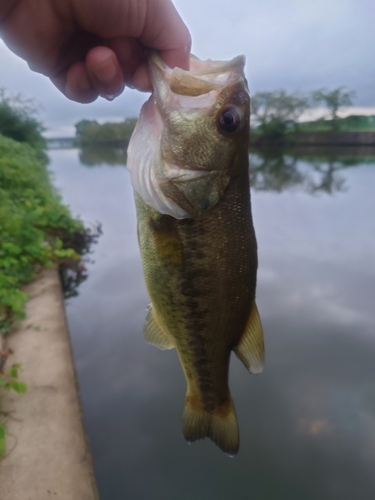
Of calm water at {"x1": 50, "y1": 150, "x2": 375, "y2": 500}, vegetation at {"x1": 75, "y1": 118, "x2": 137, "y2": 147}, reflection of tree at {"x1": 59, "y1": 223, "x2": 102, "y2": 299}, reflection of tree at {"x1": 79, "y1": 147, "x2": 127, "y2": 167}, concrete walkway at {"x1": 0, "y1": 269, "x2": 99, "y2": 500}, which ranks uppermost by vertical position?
vegetation at {"x1": 75, "y1": 118, "x2": 137, "y2": 147}

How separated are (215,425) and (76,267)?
5225 mm

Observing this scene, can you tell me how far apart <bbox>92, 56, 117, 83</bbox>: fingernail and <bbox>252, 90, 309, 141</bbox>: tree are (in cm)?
4453

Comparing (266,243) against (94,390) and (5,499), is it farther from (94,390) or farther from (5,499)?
(5,499)

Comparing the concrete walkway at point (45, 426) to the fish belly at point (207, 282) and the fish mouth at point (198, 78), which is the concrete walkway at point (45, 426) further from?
the fish mouth at point (198, 78)

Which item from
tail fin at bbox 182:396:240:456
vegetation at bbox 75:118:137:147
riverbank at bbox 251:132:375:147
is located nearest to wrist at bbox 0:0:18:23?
tail fin at bbox 182:396:240:456

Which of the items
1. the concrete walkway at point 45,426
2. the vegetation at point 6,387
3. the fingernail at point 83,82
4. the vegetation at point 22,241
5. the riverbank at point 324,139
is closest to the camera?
the fingernail at point 83,82

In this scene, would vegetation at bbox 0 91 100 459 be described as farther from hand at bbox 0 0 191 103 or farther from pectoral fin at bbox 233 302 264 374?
hand at bbox 0 0 191 103

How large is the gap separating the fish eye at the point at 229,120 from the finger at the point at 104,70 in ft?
1.68

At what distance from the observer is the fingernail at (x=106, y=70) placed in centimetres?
138

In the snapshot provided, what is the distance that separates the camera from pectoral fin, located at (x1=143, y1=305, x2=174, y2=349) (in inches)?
63.4

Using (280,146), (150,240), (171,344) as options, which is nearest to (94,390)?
(171,344)

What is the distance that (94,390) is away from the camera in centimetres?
385

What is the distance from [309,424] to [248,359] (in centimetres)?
273

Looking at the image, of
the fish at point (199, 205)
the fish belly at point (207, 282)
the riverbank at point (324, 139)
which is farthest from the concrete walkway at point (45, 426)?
the riverbank at point (324, 139)
